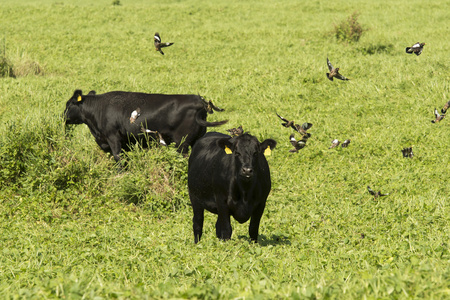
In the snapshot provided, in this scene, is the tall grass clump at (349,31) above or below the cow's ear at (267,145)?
below

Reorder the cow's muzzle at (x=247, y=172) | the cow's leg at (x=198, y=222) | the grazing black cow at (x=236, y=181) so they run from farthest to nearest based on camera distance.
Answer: the cow's leg at (x=198, y=222), the grazing black cow at (x=236, y=181), the cow's muzzle at (x=247, y=172)

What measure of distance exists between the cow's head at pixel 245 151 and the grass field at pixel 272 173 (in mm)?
979

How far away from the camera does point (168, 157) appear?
403 inches

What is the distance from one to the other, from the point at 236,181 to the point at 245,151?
0.45m

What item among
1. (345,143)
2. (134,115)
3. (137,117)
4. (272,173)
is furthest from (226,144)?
(345,143)

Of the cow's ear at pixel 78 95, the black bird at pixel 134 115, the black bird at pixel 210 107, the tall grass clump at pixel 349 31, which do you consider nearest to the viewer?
the black bird at pixel 210 107

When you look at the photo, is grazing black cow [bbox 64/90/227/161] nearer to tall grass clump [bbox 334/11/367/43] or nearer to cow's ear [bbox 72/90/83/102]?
cow's ear [bbox 72/90/83/102]

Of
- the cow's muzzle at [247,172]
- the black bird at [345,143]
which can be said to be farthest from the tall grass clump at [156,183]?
the black bird at [345,143]

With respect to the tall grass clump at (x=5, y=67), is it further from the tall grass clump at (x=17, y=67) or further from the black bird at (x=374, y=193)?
the black bird at (x=374, y=193)

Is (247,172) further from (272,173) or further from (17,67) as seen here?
(17,67)

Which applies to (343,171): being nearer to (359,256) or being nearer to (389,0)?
(359,256)

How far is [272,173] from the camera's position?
11.5 meters

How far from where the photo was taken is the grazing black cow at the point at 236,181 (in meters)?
7.14

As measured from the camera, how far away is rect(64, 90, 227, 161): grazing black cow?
37.6 feet
